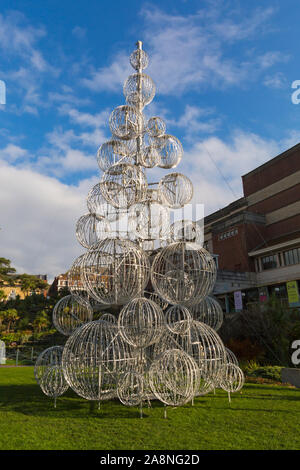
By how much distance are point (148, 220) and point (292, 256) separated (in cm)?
2417

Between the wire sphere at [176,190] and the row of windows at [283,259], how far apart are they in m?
22.2

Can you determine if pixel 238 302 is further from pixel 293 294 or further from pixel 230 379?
pixel 230 379

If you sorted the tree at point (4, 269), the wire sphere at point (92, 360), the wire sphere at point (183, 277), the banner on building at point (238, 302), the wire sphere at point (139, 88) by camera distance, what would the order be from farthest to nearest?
the tree at point (4, 269), the banner on building at point (238, 302), the wire sphere at point (139, 88), the wire sphere at point (183, 277), the wire sphere at point (92, 360)

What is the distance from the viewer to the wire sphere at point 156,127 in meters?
9.79

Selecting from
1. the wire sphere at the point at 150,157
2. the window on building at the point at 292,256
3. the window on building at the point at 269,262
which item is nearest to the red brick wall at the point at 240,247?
the window on building at the point at 269,262

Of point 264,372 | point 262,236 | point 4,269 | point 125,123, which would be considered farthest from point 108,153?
point 4,269

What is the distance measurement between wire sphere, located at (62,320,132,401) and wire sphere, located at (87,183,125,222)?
302 centimetres

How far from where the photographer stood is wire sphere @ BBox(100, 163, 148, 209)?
878 cm

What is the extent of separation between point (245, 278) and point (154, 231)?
24.2 m

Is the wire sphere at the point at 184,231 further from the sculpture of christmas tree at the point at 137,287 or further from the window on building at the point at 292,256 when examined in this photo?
the window on building at the point at 292,256

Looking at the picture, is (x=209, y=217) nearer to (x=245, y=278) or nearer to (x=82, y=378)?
(x=245, y=278)

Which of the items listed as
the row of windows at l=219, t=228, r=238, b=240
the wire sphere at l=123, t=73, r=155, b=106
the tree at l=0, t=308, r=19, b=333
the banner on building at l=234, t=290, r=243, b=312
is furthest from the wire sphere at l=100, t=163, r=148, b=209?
the tree at l=0, t=308, r=19, b=333

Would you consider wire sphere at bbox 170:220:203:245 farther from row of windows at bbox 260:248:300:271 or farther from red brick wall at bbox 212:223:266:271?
red brick wall at bbox 212:223:266:271
